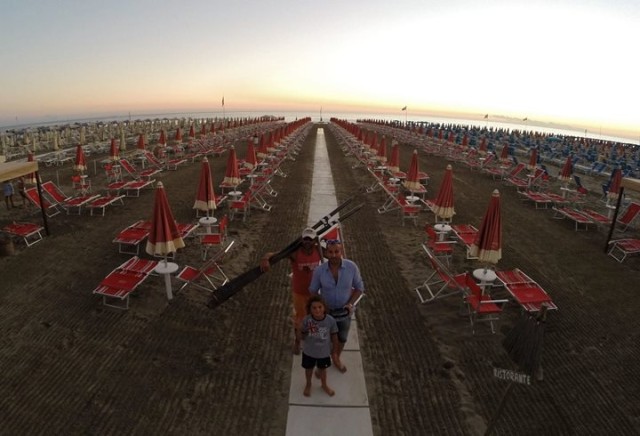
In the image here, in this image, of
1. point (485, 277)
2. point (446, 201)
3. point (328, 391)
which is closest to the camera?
point (328, 391)

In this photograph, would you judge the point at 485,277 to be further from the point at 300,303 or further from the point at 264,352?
the point at 264,352

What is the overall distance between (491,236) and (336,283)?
318 centimetres

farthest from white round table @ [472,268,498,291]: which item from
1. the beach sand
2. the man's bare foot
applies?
the man's bare foot

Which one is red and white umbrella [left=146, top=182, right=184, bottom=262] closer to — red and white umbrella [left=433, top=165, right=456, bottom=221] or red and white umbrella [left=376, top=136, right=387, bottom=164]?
red and white umbrella [left=433, top=165, right=456, bottom=221]

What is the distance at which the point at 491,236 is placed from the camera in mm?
6016

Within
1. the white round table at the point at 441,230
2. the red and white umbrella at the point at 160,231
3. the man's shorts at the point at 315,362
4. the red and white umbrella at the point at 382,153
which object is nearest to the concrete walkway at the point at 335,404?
the man's shorts at the point at 315,362

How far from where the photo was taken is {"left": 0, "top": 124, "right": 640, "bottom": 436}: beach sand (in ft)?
13.9

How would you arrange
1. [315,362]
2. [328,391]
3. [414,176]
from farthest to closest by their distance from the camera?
[414,176] < [328,391] < [315,362]

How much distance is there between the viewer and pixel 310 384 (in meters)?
4.41

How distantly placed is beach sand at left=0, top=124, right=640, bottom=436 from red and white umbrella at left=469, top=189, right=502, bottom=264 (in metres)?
1.15

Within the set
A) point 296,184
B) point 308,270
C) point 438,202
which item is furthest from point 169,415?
point 296,184

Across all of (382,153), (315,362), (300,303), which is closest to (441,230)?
(300,303)

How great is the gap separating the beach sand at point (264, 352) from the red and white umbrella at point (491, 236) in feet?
3.77

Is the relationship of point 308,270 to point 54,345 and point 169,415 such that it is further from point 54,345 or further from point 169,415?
point 54,345
